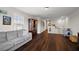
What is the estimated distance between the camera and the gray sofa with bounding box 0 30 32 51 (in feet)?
6.18

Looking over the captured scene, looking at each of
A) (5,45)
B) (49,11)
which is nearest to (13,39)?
(5,45)

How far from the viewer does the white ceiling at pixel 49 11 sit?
1.94 meters

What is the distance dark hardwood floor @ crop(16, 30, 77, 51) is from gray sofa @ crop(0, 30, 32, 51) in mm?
115

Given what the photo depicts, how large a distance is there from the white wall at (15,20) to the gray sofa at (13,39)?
0.11 m

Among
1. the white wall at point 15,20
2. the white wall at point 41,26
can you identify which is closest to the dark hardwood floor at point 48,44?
the white wall at point 41,26

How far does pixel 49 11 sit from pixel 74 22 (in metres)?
0.62

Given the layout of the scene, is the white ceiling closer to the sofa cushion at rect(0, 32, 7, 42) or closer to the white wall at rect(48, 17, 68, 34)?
the white wall at rect(48, 17, 68, 34)

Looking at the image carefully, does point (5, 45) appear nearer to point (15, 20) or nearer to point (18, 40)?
point (18, 40)

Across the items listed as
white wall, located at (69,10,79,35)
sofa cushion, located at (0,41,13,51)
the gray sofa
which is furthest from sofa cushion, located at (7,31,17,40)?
white wall, located at (69,10,79,35)

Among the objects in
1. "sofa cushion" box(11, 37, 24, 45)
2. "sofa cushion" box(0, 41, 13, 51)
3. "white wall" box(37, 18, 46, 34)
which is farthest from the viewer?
"white wall" box(37, 18, 46, 34)
